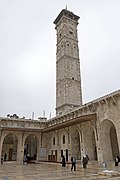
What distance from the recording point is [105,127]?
20.6m

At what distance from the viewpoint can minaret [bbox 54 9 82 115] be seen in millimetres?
32847

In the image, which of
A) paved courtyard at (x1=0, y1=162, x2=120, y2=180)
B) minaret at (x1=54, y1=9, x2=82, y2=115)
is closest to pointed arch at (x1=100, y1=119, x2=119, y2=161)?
paved courtyard at (x1=0, y1=162, x2=120, y2=180)

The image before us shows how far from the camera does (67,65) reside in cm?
3522

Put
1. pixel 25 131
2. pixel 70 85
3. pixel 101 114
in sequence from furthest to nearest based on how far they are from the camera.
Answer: pixel 70 85, pixel 25 131, pixel 101 114

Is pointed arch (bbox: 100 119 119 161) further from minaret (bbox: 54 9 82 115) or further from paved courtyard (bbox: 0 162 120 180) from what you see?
minaret (bbox: 54 9 82 115)

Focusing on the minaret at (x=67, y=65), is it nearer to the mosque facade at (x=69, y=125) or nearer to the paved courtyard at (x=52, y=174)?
the mosque facade at (x=69, y=125)

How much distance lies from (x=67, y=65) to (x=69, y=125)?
14.7 metres

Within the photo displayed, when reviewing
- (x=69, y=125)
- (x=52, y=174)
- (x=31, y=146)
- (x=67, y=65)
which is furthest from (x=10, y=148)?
(x=52, y=174)

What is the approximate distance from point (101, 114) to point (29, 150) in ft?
71.9

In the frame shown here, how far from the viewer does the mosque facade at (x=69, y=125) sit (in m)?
20.1

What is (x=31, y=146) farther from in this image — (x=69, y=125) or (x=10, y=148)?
(x=69, y=125)

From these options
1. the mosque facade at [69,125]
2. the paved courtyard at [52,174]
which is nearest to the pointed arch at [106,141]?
the mosque facade at [69,125]

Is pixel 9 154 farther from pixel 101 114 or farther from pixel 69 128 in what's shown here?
pixel 101 114

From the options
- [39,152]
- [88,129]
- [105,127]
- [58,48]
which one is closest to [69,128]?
[88,129]
